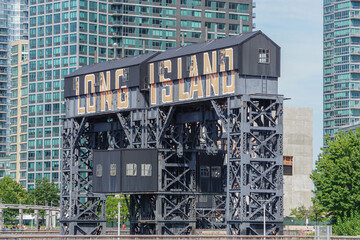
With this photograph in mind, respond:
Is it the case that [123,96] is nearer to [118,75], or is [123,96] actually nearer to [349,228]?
[118,75]

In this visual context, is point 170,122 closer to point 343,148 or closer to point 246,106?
point 246,106

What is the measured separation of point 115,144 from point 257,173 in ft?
87.4

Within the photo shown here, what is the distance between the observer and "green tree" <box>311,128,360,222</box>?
11206 cm

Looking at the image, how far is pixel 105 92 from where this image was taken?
4183 inches

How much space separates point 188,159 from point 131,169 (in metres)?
6.22

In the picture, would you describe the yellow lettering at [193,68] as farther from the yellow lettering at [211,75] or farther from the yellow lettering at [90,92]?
→ the yellow lettering at [90,92]

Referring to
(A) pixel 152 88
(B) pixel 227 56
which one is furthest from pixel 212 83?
(A) pixel 152 88

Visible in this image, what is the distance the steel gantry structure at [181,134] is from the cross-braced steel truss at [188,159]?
0.11m

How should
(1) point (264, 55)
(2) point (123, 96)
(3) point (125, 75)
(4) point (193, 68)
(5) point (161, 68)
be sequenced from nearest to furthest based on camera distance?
(1) point (264, 55) → (4) point (193, 68) → (5) point (161, 68) → (3) point (125, 75) → (2) point (123, 96)

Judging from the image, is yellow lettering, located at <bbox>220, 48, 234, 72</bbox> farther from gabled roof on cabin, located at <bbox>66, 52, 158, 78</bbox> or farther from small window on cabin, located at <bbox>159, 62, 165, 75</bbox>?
gabled roof on cabin, located at <bbox>66, 52, 158, 78</bbox>

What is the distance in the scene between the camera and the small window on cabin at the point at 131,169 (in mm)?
97500

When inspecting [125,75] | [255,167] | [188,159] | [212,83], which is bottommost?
[255,167]

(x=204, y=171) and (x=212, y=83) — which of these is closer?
(x=212, y=83)

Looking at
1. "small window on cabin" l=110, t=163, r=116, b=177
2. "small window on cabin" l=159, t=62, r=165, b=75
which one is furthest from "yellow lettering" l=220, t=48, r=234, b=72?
"small window on cabin" l=110, t=163, r=116, b=177
